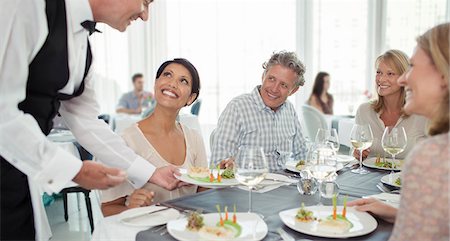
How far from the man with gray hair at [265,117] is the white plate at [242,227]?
118 centimetres

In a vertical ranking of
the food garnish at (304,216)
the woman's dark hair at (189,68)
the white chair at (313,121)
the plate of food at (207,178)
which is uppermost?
the woman's dark hair at (189,68)

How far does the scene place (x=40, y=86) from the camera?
1.42 meters

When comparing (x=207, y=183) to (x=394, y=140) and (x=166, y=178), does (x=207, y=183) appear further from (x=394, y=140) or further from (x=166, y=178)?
(x=394, y=140)

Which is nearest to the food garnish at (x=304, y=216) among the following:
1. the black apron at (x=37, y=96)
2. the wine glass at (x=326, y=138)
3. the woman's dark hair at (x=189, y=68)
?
the wine glass at (x=326, y=138)

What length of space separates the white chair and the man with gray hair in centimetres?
234

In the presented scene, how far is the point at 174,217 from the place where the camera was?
1399 millimetres

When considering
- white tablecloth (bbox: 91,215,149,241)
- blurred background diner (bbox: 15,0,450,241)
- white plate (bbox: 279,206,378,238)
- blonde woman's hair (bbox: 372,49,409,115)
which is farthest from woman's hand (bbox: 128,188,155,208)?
blurred background diner (bbox: 15,0,450,241)

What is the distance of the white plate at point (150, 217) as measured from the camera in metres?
1.34

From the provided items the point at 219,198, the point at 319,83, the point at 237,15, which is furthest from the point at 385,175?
the point at 237,15

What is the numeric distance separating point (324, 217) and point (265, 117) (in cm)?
133

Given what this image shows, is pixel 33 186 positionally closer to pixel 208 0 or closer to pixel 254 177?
pixel 254 177

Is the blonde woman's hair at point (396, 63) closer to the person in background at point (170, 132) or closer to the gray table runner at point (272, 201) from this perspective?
the gray table runner at point (272, 201)

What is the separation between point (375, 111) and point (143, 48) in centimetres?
538

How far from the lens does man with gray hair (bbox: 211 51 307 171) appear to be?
8.52 feet
